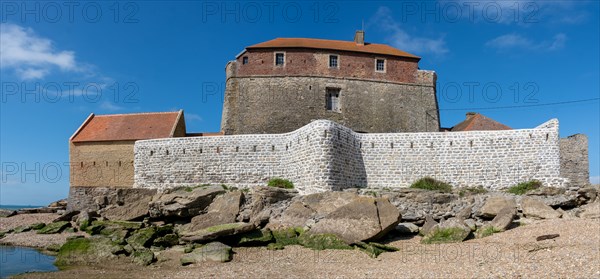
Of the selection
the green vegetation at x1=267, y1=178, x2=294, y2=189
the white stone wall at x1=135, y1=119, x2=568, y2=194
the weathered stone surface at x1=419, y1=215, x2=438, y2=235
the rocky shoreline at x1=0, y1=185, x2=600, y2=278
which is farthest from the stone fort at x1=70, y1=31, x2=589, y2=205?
the weathered stone surface at x1=419, y1=215, x2=438, y2=235

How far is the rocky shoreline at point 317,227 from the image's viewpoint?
15.1 metres

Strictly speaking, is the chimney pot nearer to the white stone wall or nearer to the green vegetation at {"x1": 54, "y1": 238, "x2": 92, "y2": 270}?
the white stone wall

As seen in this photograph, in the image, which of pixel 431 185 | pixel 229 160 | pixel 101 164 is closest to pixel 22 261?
pixel 229 160

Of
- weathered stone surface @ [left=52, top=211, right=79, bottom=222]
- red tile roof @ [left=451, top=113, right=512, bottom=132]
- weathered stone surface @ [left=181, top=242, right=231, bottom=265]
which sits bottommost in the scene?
weathered stone surface @ [left=52, top=211, right=79, bottom=222]

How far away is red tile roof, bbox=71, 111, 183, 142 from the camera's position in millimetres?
28781

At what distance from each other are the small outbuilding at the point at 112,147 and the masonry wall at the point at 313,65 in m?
6.39

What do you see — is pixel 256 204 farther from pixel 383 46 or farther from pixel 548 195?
pixel 383 46

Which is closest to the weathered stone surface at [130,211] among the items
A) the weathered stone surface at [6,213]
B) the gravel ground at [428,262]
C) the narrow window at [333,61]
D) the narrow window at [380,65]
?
the gravel ground at [428,262]

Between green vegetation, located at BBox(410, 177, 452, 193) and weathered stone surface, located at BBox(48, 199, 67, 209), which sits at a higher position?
green vegetation, located at BBox(410, 177, 452, 193)

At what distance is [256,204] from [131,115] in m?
16.3

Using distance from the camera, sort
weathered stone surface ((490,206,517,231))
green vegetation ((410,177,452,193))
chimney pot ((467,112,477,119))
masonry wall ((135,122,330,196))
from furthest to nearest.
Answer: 1. chimney pot ((467,112,477,119))
2. masonry wall ((135,122,330,196))
3. green vegetation ((410,177,452,193))
4. weathered stone surface ((490,206,517,231))

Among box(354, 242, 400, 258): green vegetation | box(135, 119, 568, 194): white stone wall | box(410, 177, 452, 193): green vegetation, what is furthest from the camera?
box(410, 177, 452, 193): green vegetation

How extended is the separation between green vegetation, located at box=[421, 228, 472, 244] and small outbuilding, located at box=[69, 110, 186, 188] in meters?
18.2

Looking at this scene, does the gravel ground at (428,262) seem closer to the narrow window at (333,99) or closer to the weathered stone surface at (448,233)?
the weathered stone surface at (448,233)
